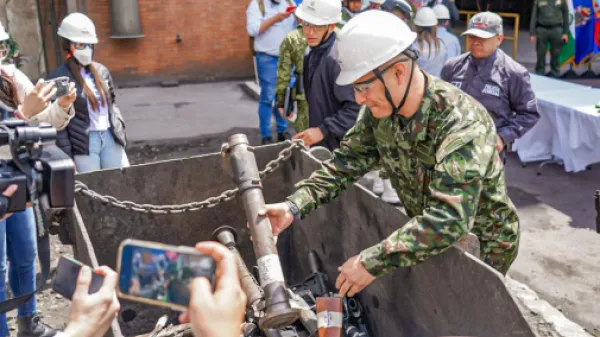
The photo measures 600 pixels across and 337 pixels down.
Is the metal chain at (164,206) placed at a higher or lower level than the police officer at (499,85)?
lower

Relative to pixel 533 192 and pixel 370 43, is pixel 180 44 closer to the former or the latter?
pixel 533 192

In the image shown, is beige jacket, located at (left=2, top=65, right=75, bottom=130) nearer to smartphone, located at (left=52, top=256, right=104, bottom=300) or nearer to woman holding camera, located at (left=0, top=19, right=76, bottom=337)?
woman holding camera, located at (left=0, top=19, right=76, bottom=337)

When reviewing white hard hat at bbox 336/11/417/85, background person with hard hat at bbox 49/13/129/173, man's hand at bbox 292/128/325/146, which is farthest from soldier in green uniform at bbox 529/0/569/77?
white hard hat at bbox 336/11/417/85

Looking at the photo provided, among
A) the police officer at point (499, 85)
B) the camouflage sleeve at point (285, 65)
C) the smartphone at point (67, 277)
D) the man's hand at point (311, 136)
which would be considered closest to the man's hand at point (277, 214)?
the smartphone at point (67, 277)

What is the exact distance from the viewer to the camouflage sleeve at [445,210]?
108 inches

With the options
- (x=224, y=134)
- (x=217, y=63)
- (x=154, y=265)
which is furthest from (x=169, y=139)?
(x=154, y=265)

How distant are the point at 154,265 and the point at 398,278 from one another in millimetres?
1910

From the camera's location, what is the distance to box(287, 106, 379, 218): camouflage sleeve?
136 inches

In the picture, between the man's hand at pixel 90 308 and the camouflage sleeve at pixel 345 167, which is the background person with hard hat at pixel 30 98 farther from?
the man's hand at pixel 90 308

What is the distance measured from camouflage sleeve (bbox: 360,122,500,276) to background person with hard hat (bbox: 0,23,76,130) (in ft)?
7.41

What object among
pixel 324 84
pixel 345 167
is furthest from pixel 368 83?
pixel 324 84

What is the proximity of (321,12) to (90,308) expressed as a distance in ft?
12.3

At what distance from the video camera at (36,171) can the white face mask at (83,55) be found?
2975 millimetres

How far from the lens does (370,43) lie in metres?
2.92
